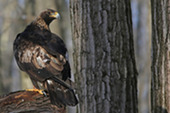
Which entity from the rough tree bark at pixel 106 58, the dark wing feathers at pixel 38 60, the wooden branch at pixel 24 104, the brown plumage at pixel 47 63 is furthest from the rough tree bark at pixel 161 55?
the dark wing feathers at pixel 38 60

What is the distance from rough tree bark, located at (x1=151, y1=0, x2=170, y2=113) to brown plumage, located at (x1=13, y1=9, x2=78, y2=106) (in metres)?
1.06

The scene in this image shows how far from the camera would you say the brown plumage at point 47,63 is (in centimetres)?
466

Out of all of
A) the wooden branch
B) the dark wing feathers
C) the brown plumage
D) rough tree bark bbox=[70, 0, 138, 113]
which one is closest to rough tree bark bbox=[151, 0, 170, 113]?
rough tree bark bbox=[70, 0, 138, 113]

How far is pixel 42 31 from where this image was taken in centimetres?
633

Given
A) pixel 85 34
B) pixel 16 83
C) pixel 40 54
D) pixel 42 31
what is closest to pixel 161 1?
pixel 85 34

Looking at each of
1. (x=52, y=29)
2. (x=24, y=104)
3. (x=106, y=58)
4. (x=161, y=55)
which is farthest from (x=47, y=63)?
(x=52, y=29)

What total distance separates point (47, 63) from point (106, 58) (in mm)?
1587

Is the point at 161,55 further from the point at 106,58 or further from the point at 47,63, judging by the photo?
the point at 47,63

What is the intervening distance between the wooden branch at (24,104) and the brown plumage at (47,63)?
12cm

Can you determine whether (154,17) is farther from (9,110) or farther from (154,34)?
(9,110)

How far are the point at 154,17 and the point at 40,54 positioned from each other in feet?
6.70

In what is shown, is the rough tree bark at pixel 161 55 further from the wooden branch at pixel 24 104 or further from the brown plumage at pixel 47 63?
the wooden branch at pixel 24 104

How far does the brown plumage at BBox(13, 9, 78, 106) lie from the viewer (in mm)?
4664

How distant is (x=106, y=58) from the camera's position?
3850 mm
